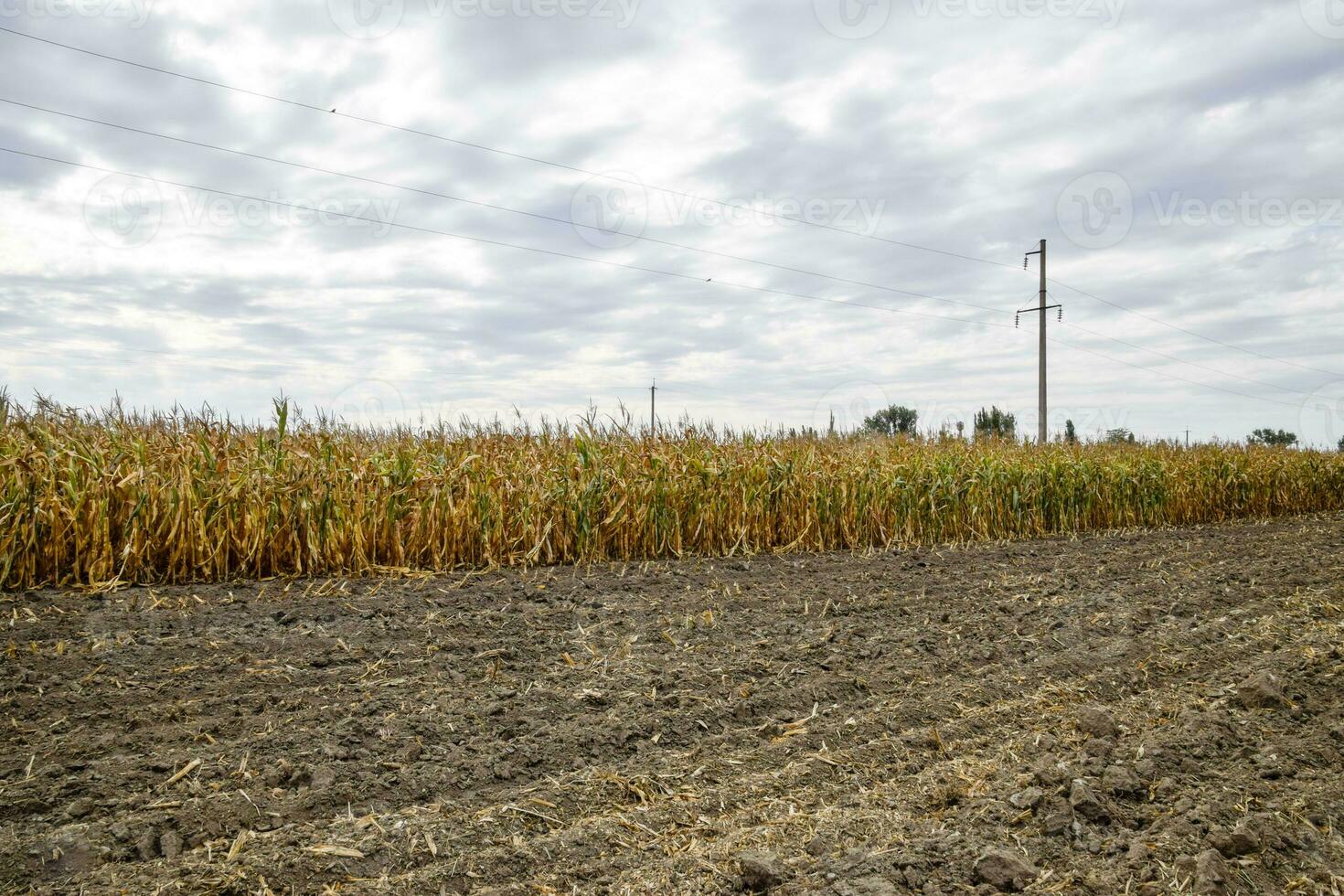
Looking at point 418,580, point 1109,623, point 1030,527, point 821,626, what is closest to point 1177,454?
point 1030,527

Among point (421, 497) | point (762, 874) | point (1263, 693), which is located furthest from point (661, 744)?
point (421, 497)

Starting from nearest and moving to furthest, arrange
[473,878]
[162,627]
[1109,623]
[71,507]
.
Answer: [473,878], [162,627], [1109,623], [71,507]

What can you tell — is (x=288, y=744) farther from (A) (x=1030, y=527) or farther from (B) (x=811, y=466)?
(A) (x=1030, y=527)

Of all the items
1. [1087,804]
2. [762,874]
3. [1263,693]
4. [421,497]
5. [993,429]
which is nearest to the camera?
[762,874]

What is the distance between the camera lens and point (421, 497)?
874cm

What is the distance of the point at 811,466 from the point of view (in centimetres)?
1170

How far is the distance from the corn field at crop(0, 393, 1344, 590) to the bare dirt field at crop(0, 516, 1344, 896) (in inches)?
30.2

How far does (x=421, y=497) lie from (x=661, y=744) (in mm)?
5335

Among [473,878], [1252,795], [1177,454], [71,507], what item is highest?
[1177,454]

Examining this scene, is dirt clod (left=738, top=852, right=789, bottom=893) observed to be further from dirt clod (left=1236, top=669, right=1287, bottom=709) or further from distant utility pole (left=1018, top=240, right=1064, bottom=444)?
distant utility pole (left=1018, top=240, right=1064, bottom=444)

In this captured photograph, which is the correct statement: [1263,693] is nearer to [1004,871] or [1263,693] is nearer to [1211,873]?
[1211,873]

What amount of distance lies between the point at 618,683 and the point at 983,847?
237cm

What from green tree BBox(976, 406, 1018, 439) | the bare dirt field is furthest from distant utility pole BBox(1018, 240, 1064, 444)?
the bare dirt field

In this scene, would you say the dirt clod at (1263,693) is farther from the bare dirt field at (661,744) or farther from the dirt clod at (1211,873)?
the dirt clod at (1211,873)
